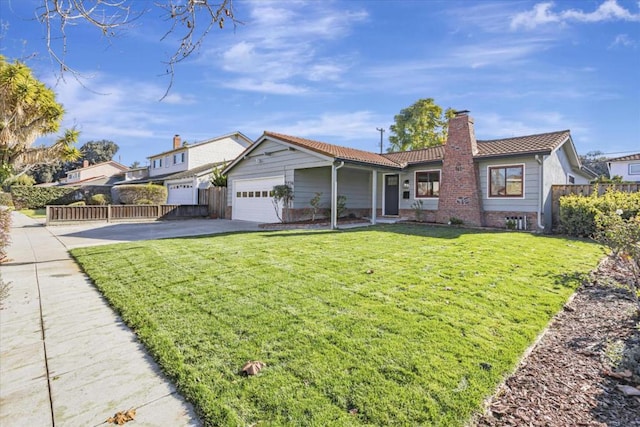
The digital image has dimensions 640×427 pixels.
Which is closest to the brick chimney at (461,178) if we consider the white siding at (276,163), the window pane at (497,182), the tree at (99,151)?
the window pane at (497,182)

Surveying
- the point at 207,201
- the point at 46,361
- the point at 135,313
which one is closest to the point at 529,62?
the point at 135,313

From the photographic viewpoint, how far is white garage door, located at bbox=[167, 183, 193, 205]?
2494 cm

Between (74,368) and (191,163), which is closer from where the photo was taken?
(74,368)

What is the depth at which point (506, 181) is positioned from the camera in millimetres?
13016

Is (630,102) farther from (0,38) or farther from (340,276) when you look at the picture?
(0,38)

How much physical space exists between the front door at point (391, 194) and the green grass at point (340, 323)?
9.51 meters

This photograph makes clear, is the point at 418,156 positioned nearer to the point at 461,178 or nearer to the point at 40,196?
the point at 461,178

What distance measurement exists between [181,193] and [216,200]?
679cm

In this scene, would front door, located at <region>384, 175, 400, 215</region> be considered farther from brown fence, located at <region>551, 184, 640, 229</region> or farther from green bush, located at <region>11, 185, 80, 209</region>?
green bush, located at <region>11, 185, 80, 209</region>

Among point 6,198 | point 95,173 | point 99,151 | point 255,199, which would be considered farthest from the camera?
point 99,151

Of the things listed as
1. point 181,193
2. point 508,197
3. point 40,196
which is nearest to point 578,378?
point 508,197

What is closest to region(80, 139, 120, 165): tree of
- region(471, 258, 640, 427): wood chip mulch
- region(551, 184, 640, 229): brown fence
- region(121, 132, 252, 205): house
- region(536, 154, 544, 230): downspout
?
region(121, 132, 252, 205): house

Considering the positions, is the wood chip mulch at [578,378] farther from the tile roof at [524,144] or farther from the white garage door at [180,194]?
the white garage door at [180,194]

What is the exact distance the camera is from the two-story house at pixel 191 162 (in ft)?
80.7
